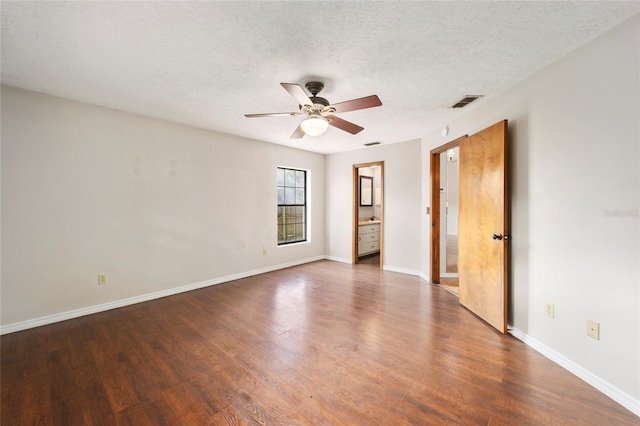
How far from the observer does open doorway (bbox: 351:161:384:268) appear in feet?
18.7

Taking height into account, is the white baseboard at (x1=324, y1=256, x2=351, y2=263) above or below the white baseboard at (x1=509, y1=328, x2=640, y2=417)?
above

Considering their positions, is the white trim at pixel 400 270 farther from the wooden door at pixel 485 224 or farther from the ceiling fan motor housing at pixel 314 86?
the ceiling fan motor housing at pixel 314 86

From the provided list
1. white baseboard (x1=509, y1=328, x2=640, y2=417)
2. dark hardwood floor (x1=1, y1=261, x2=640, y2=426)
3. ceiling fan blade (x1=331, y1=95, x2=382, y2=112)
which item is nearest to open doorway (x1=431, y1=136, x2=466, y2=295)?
dark hardwood floor (x1=1, y1=261, x2=640, y2=426)

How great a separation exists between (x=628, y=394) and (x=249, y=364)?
2581mm

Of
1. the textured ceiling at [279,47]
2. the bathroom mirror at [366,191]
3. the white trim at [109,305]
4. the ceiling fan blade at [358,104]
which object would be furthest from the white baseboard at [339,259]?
the ceiling fan blade at [358,104]

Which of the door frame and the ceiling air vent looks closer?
the ceiling air vent

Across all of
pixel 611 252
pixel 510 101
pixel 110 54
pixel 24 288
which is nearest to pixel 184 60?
pixel 110 54

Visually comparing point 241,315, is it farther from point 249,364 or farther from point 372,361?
point 372,361

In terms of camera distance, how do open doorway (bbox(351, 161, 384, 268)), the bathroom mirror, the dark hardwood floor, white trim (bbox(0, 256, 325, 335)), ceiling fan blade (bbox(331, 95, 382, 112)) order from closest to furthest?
the dark hardwood floor < ceiling fan blade (bbox(331, 95, 382, 112)) < white trim (bbox(0, 256, 325, 335)) < open doorway (bbox(351, 161, 384, 268)) < the bathroom mirror

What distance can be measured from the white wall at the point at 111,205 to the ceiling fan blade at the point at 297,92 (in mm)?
2462

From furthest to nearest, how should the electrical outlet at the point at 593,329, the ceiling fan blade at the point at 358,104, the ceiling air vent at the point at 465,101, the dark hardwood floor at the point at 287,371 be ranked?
the ceiling air vent at the point at 465,101 → the ceiling fan blade at the point at 358,104 → the electrical outlet at the point at 593,329 → the dark hardwood floor at the point at 287,371

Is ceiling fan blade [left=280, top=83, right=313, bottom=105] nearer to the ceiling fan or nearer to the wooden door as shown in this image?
the ceiling fan

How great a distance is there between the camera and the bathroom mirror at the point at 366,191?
6848 mm

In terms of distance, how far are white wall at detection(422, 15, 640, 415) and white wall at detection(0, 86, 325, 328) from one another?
12.9ft
